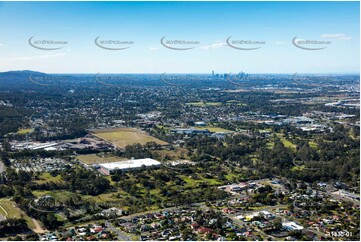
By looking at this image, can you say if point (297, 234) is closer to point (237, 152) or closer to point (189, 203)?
point (189, 203)

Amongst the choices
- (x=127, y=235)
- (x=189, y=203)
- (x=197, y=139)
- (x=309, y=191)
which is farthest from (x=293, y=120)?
(x=127, y=235)

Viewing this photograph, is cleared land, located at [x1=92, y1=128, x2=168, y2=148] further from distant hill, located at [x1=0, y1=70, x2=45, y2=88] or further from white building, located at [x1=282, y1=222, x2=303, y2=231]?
distant hill, located at [x1=0, y1=70, x2=45, y2=88]

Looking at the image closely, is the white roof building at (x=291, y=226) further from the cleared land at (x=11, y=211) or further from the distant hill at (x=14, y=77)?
the distant hill at (x=14, y=77)

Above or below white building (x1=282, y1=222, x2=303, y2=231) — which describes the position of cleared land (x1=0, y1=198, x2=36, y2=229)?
above

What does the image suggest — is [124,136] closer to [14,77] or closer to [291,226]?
[291,226]

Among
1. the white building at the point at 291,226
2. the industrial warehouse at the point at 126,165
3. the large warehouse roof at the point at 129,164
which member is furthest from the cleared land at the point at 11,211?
the white building at the point at 291,226

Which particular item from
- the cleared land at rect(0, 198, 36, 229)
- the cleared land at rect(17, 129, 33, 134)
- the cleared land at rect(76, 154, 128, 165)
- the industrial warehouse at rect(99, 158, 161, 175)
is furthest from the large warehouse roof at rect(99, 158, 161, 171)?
the cleared land at rect(17, 129, 33, 134)

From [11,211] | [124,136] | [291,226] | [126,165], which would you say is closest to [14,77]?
[124,136]

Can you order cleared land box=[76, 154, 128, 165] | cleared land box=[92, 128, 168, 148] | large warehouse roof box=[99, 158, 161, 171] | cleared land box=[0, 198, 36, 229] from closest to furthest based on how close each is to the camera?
cleared land box=[0, 198, 36, 229], large warehouse roof box=[99, 158, 161, 171], cleared land box=[76, 154, 128, 165], cleared land box=[92, 128, 168, 148]
